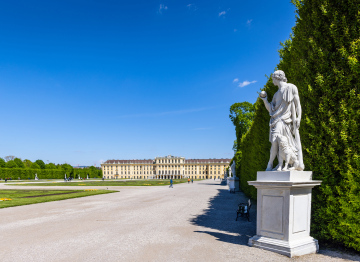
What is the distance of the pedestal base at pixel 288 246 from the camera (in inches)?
201

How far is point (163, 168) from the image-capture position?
140000 millimetres

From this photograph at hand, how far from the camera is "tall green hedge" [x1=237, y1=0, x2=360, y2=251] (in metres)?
5.50

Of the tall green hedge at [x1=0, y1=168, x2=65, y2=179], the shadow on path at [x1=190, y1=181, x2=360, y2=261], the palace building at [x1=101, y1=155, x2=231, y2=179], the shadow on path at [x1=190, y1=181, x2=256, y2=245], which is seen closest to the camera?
the shadow on path at [x1=190, y1=181, x2=360, y2=261]

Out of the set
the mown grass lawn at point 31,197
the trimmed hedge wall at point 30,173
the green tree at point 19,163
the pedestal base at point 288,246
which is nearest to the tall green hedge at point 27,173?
the trimmed hedge wall at point 30,173

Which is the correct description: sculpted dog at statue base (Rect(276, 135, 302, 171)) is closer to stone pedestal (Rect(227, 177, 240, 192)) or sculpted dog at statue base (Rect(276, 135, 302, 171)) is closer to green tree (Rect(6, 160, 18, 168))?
stone pedestal (Rect(227, 177, 240, 192))

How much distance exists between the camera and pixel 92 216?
389 inches

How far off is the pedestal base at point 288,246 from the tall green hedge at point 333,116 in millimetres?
733

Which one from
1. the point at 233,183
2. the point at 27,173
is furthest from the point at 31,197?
the point at 27,173

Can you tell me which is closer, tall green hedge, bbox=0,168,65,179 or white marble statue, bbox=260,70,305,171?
white marble statue, bbox=260,70,305,171

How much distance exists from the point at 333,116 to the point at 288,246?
335cm

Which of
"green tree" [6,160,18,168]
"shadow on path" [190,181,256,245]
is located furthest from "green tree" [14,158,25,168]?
"shadow on path" [190,181,256,245]

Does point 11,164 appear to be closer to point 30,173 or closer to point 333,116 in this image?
point 30,173

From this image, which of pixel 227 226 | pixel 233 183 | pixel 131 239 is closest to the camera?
pixel 131 239

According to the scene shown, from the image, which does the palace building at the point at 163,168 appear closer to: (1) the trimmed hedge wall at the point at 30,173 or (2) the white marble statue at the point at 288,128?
(1) the trimmed hedge wall at the point at 30,173
